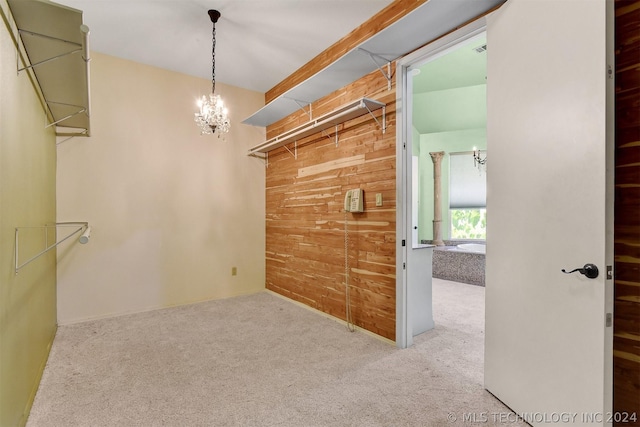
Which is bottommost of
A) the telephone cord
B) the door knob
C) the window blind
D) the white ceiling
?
the telephone cord

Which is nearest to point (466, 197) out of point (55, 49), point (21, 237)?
point (55, 49)

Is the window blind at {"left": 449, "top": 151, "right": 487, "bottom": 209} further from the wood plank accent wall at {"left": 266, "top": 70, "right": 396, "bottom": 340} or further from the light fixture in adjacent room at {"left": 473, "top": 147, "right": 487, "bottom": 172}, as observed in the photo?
the wood plank accent wall at {"left": 266, "top": 70, "right": 396, "bottom": 340}

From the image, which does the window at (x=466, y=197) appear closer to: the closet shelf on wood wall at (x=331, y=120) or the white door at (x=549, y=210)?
the closet shelf on wood wall at (x=331, y=120)

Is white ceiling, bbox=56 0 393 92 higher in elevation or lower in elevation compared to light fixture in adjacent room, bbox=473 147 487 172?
higher

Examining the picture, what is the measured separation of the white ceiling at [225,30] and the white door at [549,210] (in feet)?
4.90

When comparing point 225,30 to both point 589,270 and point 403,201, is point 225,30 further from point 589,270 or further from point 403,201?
point 589,270

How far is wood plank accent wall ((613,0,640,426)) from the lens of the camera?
1.41 m

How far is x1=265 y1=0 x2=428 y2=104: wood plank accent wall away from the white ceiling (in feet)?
0.18

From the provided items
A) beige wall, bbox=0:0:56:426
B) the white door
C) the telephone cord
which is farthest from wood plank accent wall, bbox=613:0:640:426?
beige wall, bbox=0:0:56:426

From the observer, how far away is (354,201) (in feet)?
9.93

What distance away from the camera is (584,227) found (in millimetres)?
1424

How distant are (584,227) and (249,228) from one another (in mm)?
3896

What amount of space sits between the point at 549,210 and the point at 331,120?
2113 millimetres

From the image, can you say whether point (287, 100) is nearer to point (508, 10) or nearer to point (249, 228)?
point (249, 228)
